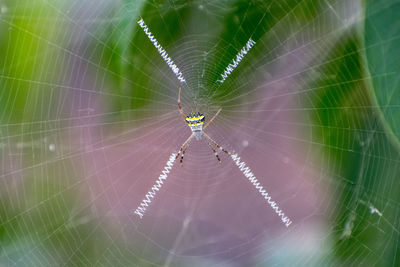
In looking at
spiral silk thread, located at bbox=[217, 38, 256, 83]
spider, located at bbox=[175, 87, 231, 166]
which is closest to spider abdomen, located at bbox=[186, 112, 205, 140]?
spider, located at bbox=[175, 87, 231, 166]

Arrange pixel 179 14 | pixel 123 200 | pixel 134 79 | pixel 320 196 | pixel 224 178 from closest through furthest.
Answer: pixel 179 14
pixel 134 79
pixel 320 196
pixel 123 200
pixel 224 178

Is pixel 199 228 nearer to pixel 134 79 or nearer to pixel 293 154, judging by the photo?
pixel 293 154

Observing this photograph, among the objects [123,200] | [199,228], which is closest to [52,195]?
[123,200]

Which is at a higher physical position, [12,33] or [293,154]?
[12,33]

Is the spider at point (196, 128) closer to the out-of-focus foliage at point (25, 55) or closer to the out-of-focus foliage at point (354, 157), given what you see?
the out-of-focus foliage at point (25, 55)

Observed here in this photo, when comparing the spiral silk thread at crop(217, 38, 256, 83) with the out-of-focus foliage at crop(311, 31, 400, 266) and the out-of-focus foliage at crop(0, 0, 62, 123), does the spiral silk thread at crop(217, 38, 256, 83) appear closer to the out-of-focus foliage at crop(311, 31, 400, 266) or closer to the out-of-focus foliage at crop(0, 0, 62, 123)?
the out-of-focus foliage at crop(311, 31, 400, 266)

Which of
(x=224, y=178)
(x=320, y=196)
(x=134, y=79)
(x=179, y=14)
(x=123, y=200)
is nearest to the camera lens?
(x=179, y=14)

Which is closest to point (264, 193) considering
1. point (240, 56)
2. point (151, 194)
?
point (151, 194)
